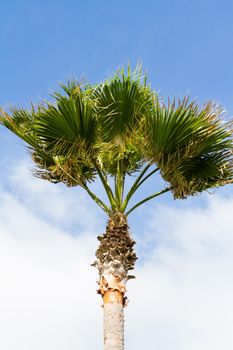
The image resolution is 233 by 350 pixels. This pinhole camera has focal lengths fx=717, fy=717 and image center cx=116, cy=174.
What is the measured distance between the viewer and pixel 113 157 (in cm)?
1115

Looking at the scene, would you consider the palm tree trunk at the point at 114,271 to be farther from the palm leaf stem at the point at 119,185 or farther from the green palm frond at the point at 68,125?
the green palm frond at the point at 68,125

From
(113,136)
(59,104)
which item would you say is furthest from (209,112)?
(59,104)

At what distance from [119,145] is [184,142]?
107 centimetres

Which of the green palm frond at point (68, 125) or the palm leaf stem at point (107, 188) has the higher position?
the green palm frond at point (68, 125)

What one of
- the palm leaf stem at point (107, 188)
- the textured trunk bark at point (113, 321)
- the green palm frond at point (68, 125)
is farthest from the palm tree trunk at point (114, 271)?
the green palm frond at point (68, 125)

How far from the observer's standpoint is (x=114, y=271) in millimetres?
10344

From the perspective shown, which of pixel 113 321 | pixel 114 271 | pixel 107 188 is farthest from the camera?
pixel 107 188

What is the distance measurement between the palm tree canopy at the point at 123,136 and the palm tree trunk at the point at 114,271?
1.45ft

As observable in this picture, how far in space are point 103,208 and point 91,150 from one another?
35.5 inches

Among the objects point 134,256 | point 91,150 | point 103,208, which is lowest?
point 134,256

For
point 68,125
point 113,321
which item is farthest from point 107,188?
point 113,321

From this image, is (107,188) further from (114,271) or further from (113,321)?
(113,321)

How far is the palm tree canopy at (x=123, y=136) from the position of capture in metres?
10.5

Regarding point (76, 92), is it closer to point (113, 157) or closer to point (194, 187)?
point (113, 157)
